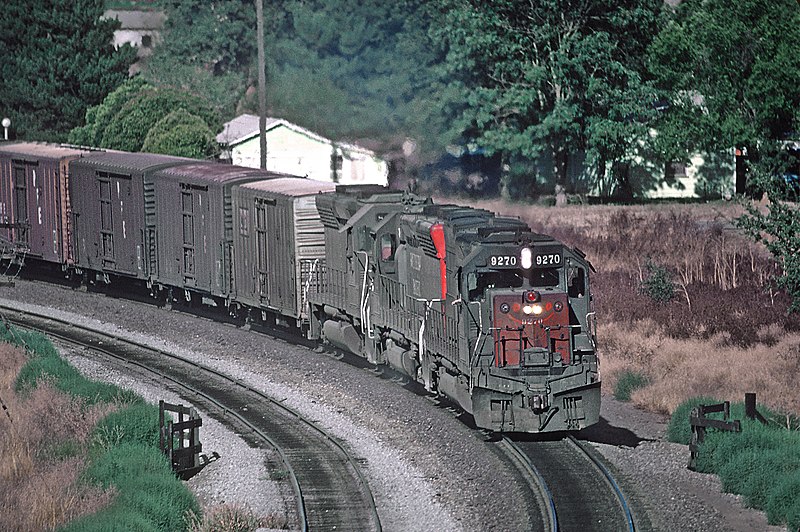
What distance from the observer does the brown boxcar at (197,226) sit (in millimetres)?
30484

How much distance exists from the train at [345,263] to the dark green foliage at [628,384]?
13.1 feet

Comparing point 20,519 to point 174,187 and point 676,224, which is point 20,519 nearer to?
point 174,187

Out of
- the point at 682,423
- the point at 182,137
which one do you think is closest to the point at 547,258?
the point at 682,423

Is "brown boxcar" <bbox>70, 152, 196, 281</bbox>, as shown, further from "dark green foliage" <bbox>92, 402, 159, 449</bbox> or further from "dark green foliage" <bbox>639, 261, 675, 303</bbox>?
"dark green foliage" <bbox>92, 402, 159, 449</bbox>

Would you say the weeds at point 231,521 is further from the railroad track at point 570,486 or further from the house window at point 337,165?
the house window at point 337,165

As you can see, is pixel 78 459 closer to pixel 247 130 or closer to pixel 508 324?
pixel 508 324

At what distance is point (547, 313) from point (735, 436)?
329 centimetres

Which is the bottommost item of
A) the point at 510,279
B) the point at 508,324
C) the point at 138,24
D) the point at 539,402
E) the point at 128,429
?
the point at 128,429

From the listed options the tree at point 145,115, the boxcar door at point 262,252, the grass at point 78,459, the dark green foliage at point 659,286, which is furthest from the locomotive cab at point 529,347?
the tree at point 145,115

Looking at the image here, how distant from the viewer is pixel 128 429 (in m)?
19.5

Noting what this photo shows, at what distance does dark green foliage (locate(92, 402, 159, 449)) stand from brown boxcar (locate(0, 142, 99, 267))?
17.0 metres

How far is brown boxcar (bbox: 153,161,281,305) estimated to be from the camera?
3048 centimetres

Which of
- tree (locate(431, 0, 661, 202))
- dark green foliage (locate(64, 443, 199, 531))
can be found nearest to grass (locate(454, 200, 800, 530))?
dark green foliage (locate(64, 443, 199, 531))

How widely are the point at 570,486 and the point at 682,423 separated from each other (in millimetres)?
3473
